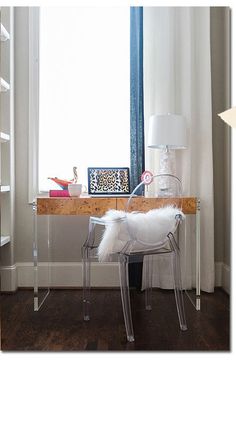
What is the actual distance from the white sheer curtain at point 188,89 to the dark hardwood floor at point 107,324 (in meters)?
0.31

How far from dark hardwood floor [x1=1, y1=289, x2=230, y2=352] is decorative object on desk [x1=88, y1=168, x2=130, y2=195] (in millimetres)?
528

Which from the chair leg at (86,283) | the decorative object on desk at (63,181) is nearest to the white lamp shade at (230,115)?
the chair leg at (86,283)

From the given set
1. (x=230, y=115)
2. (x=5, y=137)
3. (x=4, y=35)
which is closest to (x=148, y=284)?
(x=5, y=137)

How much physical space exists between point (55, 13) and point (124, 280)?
1563 millimetres

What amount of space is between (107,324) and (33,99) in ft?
4.06

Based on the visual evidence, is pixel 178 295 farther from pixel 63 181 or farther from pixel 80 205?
pixel 63 181

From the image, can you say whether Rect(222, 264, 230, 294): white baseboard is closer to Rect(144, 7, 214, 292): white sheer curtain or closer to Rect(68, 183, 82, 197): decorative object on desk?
Rect(144, 7, 214, 292): white sheer curtain

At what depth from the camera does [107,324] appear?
204 cm

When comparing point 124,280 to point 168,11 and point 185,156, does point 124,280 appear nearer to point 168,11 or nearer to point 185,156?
point 185,156

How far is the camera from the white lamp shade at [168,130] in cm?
230

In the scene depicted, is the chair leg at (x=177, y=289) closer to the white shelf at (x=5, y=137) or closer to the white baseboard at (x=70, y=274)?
the white baseboard at (x=70, y=274)

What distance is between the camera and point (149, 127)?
7.81ft

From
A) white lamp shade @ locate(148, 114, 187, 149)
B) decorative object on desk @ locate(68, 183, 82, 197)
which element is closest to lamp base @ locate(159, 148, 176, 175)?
white lamp shade @ locate(148, 114, 187, 149)
